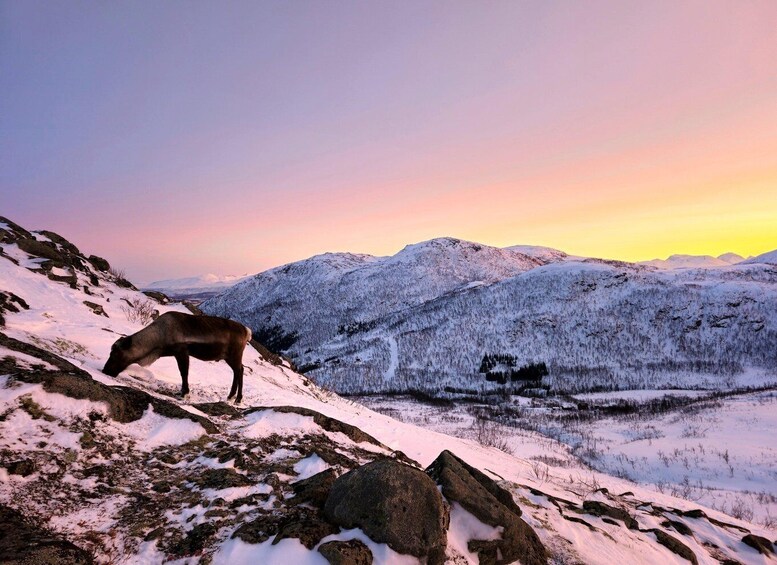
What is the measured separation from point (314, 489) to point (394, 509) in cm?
106

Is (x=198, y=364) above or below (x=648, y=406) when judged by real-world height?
above

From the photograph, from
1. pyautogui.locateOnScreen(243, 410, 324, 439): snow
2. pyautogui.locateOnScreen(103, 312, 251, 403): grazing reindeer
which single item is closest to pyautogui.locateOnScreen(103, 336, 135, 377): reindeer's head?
pyautogui.locateOnScreen(103, 312, 251, 403): grazing reindeer

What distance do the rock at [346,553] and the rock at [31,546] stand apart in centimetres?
175

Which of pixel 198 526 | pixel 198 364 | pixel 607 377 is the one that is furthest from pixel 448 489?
pixel 607 377

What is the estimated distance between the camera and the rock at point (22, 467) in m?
3.53

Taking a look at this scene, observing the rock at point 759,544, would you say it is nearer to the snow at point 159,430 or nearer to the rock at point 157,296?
the snow at point 159,430

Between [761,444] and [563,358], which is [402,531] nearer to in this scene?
[761,444]

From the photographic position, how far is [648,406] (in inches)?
1921

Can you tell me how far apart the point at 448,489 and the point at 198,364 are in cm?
973

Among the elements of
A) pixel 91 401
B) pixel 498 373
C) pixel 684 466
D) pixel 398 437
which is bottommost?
pixel 498 373

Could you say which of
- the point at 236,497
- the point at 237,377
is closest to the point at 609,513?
the point at 236,497

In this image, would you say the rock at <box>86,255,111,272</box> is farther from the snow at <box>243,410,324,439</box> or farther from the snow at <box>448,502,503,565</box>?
the snow at <box>448,502,503,565</box>

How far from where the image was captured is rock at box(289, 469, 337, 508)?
4.13 m

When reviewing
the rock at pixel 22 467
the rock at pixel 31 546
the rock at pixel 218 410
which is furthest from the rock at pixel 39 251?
the rock at pixel 31 546
